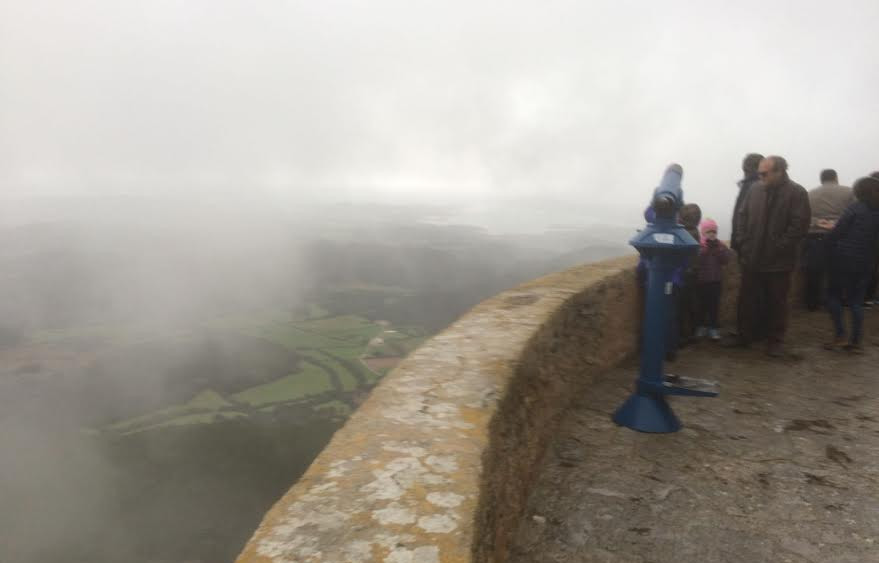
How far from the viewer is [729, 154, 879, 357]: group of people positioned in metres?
4.89

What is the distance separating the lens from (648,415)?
352 centimetres

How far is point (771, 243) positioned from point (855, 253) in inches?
46.0

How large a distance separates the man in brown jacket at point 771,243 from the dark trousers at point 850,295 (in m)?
0.83

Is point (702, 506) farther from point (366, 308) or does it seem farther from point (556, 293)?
point (366, 308)

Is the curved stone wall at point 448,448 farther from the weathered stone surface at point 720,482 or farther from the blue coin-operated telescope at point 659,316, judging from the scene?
the blue coin-operated telescope at point 659,316

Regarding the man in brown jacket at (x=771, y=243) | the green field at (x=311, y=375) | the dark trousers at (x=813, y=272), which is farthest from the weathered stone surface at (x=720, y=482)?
the green field at (x=311, y=375)

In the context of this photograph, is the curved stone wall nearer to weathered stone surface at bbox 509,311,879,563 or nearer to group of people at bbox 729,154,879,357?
weathered stone surface at bbox 509,311,879,563

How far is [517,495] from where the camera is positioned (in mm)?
2463

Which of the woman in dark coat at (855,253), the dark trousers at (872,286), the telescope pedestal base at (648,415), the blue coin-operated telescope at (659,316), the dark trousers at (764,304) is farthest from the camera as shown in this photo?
the dark trousers at (872,286)

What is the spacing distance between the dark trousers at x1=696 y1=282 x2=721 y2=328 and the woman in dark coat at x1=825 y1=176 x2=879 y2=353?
115cm

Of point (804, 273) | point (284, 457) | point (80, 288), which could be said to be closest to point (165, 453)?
point (284, 457)

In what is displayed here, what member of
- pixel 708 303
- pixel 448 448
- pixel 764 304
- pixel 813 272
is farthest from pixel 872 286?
pixel 448 448

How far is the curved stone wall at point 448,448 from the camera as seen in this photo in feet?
4.66

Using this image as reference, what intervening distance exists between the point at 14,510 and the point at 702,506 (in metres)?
65.6
